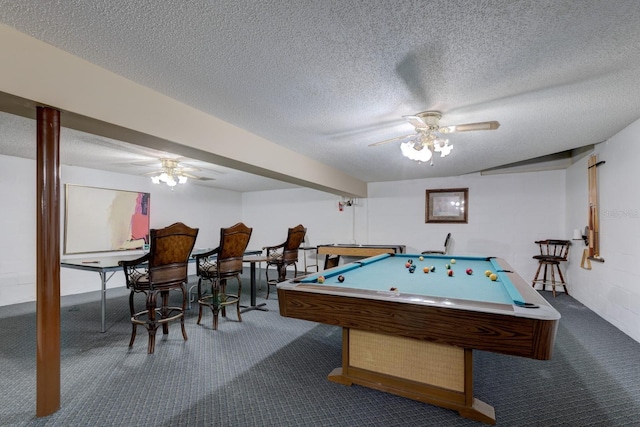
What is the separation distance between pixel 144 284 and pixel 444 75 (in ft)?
10.6

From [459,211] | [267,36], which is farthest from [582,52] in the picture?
[459,211]

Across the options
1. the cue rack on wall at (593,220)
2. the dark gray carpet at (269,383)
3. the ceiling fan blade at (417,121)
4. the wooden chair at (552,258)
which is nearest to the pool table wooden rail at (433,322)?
the dark gray carpet at (269,383)

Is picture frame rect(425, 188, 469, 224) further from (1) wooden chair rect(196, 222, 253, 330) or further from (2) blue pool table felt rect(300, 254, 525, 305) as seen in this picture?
(1) wooden chair rect(196, 222, 253, 330)

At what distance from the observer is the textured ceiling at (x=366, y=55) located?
4.66 feet

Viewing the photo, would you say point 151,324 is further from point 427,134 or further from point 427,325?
point 427,134

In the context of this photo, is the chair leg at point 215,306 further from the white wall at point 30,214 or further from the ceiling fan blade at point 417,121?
the white wall at point 30,214

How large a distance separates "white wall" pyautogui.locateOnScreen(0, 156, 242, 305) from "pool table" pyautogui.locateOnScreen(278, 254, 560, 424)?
16.1 ft

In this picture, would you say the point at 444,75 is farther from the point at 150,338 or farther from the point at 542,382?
the point at 150,338

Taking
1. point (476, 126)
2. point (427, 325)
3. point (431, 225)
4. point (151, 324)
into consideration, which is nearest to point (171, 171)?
point (151, 324)

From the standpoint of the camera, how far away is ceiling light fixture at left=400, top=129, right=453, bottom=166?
2602mm

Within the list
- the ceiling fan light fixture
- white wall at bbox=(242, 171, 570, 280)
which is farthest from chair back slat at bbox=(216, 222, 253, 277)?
white wall at bbox=(242, 171, 570, 280)

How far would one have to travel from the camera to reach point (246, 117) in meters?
2.82

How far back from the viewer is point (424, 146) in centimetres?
263

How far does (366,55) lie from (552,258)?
468 centimetres
